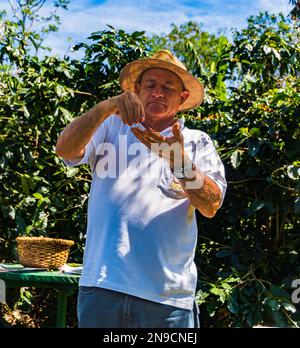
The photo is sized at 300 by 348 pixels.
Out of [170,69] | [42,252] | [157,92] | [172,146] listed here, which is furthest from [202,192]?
[42,252]

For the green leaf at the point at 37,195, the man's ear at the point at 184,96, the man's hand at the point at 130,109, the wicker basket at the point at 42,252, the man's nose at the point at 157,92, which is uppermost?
the man's ear at the point at 184,96

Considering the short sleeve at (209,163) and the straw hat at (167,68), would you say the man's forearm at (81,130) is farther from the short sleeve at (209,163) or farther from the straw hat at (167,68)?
the straw hat at (167,68)

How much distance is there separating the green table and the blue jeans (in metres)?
1.19

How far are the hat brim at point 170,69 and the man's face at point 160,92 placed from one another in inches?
1.0

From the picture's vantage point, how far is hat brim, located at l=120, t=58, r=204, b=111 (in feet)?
7.54

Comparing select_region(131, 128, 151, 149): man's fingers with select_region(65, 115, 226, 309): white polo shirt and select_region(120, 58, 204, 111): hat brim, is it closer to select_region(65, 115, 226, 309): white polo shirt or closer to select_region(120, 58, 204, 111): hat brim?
select_region(65, 115, 226, 309): white polo shirt

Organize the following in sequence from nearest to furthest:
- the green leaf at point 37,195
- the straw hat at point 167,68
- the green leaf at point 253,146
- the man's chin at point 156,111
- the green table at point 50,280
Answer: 1. the man's chin at point 156,111
2. the straw hat at point 167,68
3. the green table at point 50,280
4. the green leaf at point 253,146
5. the green leaf at point 37,195

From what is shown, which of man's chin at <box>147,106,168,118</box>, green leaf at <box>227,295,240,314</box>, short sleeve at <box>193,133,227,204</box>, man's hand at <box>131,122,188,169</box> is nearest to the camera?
man's hand at <box>131,122,188,169</box>

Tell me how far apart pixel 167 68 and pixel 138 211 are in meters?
0.60

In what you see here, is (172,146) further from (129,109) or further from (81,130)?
(81,130)

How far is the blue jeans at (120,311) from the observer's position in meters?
1.87

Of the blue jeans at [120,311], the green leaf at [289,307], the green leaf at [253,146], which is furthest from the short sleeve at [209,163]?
the green leaf at [253,146]

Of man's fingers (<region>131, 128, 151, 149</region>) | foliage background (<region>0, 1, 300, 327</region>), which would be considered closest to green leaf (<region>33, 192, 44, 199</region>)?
foliage background (<region>0, 1, 300, 327</region>)

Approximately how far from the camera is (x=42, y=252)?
10.9 feet
